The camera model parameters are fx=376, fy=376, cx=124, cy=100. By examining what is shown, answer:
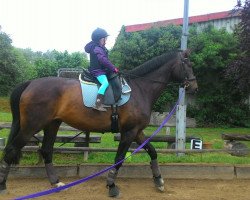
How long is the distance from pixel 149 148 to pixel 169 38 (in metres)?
11.0

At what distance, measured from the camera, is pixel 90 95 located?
249 inches

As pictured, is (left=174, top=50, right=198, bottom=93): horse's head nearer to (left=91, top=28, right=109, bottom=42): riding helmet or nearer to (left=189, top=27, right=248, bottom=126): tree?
(left=91, top=28, right=109, bottom=42): riding helmet

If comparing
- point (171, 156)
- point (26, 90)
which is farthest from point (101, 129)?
point (171, 156)

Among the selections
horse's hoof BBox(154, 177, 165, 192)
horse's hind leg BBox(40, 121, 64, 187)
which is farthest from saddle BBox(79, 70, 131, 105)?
horse's hoof BBox(154, 177, 165, 192)

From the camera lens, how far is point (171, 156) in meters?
8.42

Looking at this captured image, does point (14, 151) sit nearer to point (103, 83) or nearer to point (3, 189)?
point (3, 189)

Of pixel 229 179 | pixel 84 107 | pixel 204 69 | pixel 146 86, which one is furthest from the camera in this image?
pixel 204 69

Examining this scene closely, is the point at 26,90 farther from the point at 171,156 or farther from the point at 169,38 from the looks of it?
the point at 169,38

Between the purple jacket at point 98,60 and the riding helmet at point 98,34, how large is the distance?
0.08 metres

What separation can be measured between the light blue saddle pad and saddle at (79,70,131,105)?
0.05 m

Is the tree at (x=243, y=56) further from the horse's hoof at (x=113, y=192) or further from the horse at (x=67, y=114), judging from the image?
the horse's hoof at (x=113, y=192)

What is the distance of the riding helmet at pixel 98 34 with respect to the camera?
649cm

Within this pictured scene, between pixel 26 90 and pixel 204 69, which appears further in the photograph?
pixel 204 69

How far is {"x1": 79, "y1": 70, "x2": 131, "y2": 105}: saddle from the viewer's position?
6.24 meters
